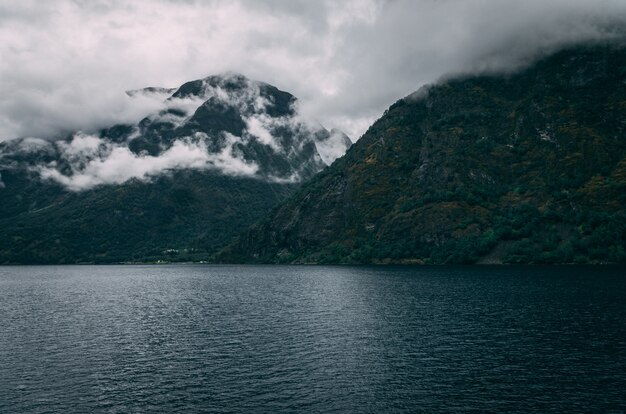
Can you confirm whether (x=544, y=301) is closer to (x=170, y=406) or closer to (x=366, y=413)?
(x=366, y=413)

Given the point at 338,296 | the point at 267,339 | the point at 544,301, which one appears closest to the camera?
the point at 267,339

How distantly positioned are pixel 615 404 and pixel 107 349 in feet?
229

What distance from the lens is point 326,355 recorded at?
68875 mm

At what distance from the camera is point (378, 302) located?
124 meters

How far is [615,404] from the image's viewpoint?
4650 centimetres

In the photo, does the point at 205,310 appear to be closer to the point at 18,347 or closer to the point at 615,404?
the point at 18,347

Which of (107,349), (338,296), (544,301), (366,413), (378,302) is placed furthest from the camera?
(338,296)

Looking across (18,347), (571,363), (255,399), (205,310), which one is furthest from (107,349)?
(571,363)

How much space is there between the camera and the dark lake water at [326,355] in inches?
1962

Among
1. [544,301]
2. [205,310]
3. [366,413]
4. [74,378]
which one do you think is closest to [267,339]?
[74,378]

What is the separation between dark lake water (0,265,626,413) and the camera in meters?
49.8

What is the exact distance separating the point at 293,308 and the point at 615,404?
80085 millimetres

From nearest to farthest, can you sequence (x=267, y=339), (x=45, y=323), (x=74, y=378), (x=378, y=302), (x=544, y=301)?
(x=74, y=378)
(x=267, y=339)
(x=45, y=323)
(x=544, y=301)
(x=378, y=302)

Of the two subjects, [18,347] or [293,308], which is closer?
[18,347]
